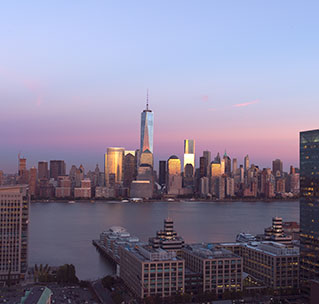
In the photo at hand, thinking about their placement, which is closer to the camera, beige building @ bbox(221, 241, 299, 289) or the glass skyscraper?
beige building @ bbox(221, 241, 299, 289)

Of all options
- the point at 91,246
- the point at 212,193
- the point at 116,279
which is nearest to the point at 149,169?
the point at 212,193

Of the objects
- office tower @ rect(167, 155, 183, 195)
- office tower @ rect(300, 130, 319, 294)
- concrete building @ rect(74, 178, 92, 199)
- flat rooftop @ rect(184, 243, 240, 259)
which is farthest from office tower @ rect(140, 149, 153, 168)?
office tower @ rect(300, 130, 319, 294)

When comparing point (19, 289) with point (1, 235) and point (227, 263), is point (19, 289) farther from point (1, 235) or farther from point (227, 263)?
point (227, 263)

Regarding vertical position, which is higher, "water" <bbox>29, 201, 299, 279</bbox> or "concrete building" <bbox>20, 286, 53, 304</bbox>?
"concrete building" <bbox>20, 286, 53, 304</bbox>

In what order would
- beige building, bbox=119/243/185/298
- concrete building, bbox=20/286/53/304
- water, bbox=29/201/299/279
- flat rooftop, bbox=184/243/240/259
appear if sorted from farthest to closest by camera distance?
water, bbox=29/201/299/279 → flat rooftop, bbox=184/243/240/259 → beige building, bbox=119/243/185/298 → concrete building, bbox=20/286/53/304

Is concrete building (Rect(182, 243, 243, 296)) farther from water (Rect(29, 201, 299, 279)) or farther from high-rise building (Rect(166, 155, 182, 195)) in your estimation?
high-rise building (Rect(166, 155, 182, 195))

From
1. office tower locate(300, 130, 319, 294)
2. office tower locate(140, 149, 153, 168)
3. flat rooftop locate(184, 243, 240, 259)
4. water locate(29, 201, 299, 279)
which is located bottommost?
water locate(29, 201, 299, 279)

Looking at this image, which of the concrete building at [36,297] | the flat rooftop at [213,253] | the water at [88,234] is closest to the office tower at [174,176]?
the water at [88,234]

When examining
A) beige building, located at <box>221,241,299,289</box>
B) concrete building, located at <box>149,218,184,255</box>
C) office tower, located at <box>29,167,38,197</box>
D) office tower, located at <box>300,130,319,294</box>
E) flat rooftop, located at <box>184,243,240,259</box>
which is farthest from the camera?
office tower, located at <box>29,167,38,197</box>
